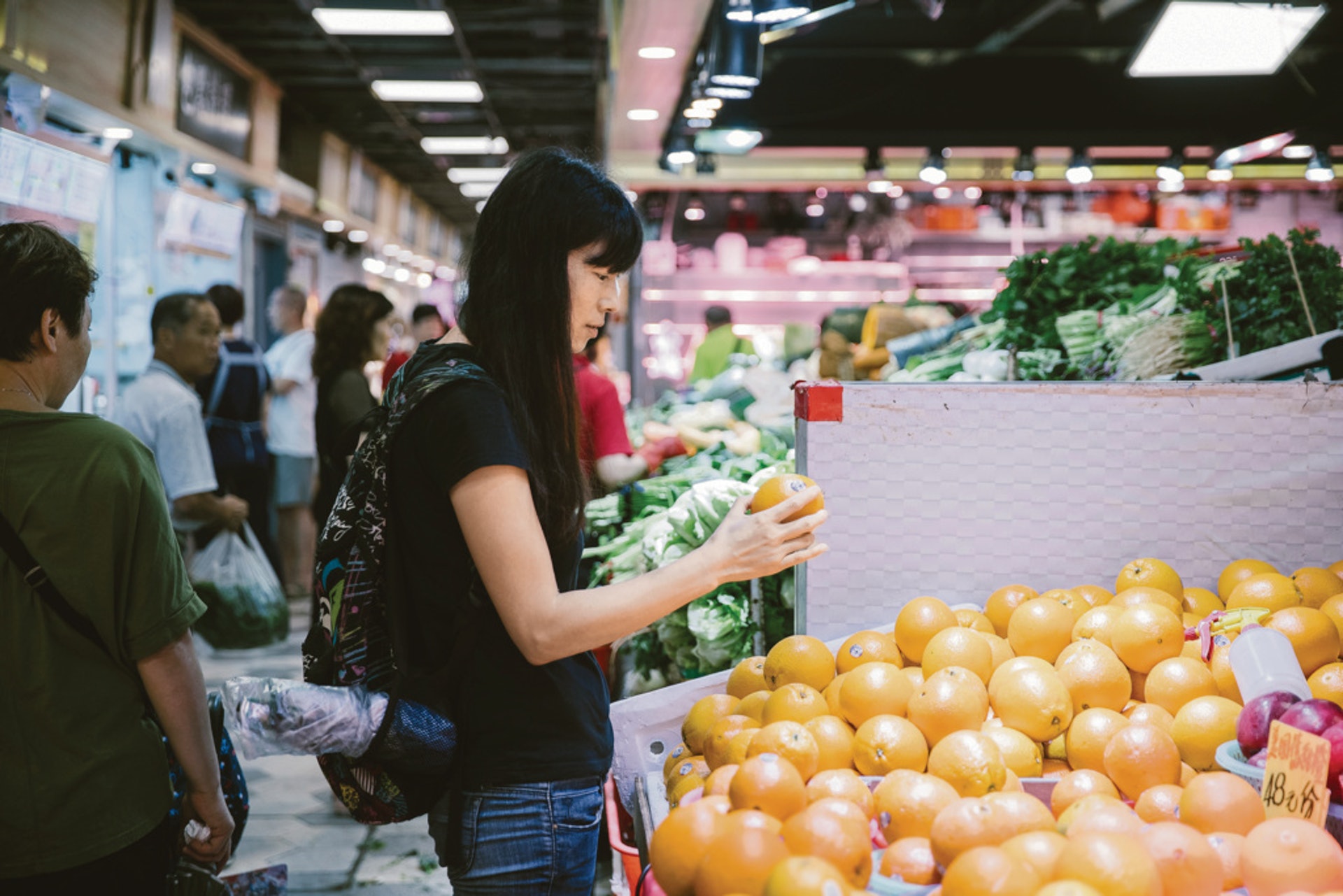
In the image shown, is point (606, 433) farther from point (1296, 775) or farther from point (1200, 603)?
point (1296, 775)

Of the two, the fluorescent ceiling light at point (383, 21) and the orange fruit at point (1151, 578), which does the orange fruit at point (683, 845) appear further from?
the fluorescent ceiling light at point (383, 21)

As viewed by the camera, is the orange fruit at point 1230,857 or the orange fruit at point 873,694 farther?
the orange fruit at point 873,694

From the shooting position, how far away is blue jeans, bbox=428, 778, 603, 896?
1.49m

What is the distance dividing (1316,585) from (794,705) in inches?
43.5

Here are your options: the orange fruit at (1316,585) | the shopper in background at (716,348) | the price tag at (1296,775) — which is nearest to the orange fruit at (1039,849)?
the price tag at (1296,775)

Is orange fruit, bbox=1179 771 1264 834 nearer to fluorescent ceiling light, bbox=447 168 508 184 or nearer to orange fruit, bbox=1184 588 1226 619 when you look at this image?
Answer: orange fruit, bbox=1184 588 1226 619

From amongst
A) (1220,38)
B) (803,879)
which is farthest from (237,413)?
(1220,38)

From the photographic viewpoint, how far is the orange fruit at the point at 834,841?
1.24 metres

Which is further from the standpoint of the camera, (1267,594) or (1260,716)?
(1267,594)

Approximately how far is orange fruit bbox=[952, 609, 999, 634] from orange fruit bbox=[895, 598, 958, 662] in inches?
2.4

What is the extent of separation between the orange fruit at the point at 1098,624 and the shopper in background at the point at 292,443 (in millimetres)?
6385

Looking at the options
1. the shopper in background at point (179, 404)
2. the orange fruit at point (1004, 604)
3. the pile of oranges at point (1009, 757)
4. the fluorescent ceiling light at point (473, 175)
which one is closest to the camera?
the pile of oranges at point (1009, 757)

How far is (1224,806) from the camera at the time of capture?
52.7 inches

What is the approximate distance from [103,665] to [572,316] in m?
1.02
